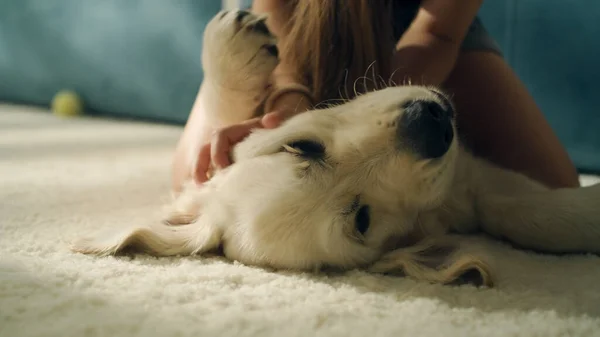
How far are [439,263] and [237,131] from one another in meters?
0.54

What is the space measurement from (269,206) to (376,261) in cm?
26

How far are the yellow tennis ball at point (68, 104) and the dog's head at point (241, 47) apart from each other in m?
2.56

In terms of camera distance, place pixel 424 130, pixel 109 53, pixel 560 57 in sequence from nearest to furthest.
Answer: pixel 424 130 < pixel 560 57 < pixel 109 53

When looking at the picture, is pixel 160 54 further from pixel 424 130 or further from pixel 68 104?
pixel 424 130

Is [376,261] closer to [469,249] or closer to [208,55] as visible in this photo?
[469,249]

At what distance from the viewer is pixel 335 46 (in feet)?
5.42

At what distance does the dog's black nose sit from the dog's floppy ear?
0.20m

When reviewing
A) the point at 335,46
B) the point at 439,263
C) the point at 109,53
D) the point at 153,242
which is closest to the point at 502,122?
the point at 335,46

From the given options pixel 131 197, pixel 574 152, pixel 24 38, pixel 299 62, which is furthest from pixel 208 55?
pixel 24 38

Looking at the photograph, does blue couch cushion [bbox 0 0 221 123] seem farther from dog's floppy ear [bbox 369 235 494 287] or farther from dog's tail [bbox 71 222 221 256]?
dog's floppy ear [bbox 369 235 494 287]

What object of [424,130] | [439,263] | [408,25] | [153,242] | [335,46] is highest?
[408,25]

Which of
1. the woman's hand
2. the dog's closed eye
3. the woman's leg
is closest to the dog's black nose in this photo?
the dog's closed eye

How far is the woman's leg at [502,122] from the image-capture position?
186cm

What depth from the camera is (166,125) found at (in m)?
3.54
